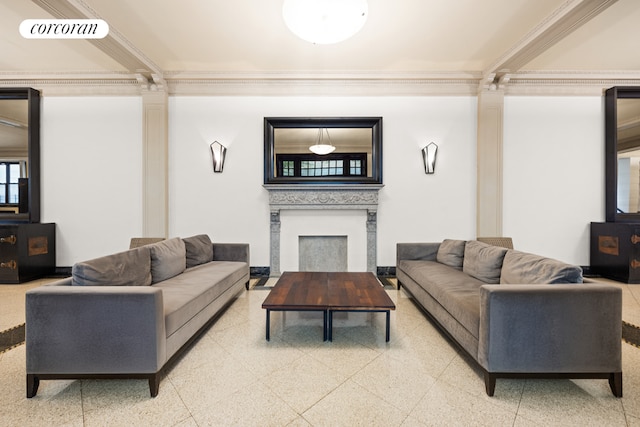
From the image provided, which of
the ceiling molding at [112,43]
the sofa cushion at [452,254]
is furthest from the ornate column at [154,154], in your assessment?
the sofa cushion at [452,254]

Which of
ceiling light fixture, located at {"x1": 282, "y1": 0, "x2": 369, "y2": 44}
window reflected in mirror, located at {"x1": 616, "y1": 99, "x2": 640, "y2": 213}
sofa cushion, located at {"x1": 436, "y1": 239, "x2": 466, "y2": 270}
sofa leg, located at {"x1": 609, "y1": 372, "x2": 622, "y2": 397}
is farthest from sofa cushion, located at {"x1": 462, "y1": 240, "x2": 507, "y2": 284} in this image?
window reflected in mirror, located at {"x1": 616, "y1": 99, "x2": 640, "y2": 213}

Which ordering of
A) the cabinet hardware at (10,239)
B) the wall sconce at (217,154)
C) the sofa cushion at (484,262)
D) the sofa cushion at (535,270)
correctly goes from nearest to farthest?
the sofa cushion at (535,270) < the sofa cushion at (484,262) < the cabinet hardware at (10,239) < the wall sconce at (217,154)

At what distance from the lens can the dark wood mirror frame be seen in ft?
13.1

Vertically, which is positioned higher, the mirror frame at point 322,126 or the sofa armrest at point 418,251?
the mirror frame at point 322,126

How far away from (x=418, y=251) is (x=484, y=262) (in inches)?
42.0

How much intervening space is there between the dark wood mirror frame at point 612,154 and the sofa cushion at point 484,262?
3103 millimetres

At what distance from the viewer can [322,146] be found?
164 inches

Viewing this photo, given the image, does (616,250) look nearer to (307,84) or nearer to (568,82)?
(568,82)

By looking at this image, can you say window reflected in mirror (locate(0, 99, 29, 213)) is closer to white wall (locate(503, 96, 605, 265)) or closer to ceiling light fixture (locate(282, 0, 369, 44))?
ceiling light fixture (locate(282, 0, 369, 44))

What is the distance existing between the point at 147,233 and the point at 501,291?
182 inches

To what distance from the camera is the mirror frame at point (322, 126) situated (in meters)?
4.11

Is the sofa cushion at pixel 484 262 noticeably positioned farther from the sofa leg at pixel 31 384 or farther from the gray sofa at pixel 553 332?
the sofa leg at pixel 31 384

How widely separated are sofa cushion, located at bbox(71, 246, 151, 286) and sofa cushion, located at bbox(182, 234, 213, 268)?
766 millimetres

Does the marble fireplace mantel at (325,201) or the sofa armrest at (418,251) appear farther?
the marble fireplace mantel at (325,201)
